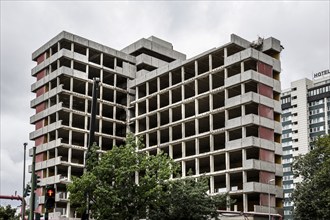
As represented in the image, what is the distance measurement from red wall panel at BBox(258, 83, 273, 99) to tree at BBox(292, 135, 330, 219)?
41.6 ft

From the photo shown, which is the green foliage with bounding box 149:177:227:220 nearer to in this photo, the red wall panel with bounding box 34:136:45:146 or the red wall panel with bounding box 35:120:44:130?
the red wall panel with bounding box 34:136:45:146

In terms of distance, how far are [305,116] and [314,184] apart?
97653 mm

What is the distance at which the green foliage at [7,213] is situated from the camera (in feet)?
260

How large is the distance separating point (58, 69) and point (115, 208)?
136 feet

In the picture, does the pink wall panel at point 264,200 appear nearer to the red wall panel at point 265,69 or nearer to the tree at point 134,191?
the red wall panel at point 265,69

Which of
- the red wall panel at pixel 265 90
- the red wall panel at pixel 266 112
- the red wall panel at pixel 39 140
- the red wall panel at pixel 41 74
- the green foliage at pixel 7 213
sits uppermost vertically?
the red wall panel at pixel 41 74

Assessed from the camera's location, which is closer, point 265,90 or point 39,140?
point 265,90

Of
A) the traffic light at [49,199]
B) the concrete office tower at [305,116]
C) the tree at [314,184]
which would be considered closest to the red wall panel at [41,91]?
the tree at [314,184]

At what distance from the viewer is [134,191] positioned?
134 feet

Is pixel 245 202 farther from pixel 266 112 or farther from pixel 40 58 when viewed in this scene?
pixel 40 58

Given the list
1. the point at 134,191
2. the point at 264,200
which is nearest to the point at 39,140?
the point at 264,200

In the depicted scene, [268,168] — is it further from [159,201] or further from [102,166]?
[102,166]

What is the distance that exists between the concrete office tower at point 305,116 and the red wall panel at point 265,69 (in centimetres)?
7812

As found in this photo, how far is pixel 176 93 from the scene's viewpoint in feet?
251
